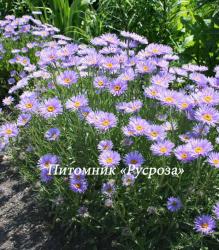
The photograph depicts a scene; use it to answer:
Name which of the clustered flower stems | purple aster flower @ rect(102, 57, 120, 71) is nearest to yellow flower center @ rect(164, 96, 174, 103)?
the clustered flower stems

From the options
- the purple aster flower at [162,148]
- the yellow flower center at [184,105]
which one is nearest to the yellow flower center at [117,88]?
the yellow flower center at [184,105]

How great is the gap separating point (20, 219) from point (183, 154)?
131cm

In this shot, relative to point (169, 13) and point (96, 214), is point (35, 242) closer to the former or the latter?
point (96, 214)

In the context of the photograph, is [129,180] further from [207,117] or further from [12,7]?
[12,7]

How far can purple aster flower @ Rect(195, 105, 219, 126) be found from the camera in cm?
218

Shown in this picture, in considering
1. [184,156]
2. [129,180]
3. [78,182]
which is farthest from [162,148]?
[78,182]

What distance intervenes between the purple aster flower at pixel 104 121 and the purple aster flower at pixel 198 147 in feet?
1.36

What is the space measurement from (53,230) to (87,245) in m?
0.28

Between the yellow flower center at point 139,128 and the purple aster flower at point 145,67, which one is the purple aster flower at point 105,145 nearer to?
the yellow flower center at point 139,128

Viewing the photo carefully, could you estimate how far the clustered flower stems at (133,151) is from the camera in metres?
2.24

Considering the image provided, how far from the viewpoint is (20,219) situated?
9.59ft

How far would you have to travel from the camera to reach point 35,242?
2.72 metres

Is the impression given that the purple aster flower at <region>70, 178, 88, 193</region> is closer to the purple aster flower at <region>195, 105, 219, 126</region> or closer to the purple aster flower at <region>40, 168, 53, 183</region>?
the purple aster flower at <region>40, 168, 53, 183</region>

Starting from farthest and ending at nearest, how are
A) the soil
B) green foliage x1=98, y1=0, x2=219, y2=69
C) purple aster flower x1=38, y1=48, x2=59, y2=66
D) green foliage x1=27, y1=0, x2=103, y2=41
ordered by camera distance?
green foliage x1=27, y1=0, x2=103, y2=41
green foliage x1=98, y1=0, x2=219, y2=69
purple aster flower x1=38, y1=48, x2=59, y2=66
the soil
